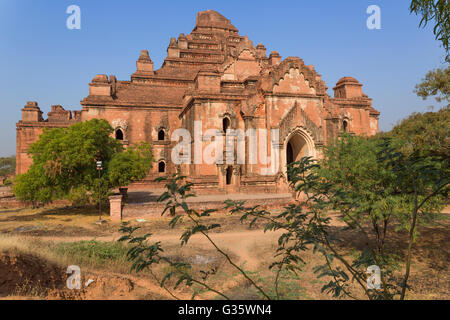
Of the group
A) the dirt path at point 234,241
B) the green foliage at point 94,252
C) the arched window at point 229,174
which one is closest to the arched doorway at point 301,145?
the arched window at point 229,174

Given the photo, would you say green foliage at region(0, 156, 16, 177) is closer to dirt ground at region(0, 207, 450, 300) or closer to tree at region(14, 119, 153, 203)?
tree at region(14, 119, 153, 203)

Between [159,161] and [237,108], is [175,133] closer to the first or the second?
[159,161]

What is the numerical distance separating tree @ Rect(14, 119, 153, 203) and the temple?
234 inches

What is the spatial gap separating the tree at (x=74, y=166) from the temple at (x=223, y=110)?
5.94 metres

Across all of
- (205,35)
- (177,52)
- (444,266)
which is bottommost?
(444,266)

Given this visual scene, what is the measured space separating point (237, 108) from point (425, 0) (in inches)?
714

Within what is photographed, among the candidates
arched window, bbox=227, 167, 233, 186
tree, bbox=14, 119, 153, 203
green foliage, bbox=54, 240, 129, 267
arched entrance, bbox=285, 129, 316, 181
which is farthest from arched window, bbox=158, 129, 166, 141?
green foliage, bbox=54, 240, 129, 267

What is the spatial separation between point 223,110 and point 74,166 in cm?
1142

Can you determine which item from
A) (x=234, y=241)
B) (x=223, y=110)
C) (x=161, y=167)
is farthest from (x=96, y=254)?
(x=161, y=167)

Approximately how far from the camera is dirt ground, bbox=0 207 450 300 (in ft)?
20.7

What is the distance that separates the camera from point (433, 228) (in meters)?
13.0

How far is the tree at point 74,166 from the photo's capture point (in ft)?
49.9

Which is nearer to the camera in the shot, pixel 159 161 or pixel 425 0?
pixel 425 0
